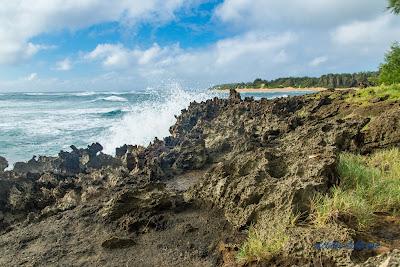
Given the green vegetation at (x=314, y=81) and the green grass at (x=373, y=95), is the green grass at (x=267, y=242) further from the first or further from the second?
the green vegetation at (x=314, y=81)

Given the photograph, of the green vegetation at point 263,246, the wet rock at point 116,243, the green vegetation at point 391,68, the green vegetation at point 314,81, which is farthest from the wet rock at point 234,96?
the green vegetation at point 314,81

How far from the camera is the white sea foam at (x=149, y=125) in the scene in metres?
20.9

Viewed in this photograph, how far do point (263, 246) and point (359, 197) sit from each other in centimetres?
146

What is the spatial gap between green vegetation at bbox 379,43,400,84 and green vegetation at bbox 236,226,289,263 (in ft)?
68.1

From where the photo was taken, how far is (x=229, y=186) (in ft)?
18.2

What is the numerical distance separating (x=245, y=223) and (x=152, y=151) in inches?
268

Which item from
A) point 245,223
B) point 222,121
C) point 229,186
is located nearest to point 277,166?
point 229,186

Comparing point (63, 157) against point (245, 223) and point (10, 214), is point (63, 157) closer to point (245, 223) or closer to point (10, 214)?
point (10, 214)

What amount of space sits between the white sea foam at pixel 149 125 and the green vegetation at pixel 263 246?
1507 cm

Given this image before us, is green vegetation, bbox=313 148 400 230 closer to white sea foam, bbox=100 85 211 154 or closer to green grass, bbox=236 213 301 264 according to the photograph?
green grass, bbox=236 213 301 264

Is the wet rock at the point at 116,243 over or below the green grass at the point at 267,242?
below

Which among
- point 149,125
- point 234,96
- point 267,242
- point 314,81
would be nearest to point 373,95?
point 234,96

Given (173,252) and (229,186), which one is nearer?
(173,252)

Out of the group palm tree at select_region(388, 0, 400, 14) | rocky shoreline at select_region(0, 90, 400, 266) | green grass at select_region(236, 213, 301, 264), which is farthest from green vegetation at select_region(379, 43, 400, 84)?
green grass at select_region(236, 213, 301, 264)
